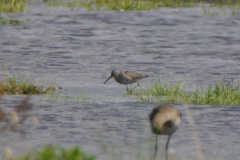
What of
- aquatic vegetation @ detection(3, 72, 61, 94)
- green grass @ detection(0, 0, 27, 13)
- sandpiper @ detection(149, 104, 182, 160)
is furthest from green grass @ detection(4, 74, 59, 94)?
green grass @ detection(0, 0, 27, 13)

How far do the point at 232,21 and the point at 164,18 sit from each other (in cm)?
223

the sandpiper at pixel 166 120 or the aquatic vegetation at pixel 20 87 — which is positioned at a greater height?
the sandpiper at pixel 166 120

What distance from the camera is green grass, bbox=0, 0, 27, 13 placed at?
1652 centimetres

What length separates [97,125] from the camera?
596 centimetres

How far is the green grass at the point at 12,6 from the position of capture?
16.5m

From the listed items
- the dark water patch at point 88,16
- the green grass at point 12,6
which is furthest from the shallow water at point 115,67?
the green grass at point 12,6

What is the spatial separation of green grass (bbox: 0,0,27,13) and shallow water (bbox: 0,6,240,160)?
1.38ft

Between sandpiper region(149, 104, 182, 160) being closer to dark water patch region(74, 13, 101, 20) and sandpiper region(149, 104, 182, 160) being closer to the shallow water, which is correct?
the shallow water

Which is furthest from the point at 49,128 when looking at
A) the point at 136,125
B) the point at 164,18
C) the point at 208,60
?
the point at 164,18

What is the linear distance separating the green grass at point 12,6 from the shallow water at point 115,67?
0.42 metres

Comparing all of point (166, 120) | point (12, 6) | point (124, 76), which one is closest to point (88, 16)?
point (12, 6)

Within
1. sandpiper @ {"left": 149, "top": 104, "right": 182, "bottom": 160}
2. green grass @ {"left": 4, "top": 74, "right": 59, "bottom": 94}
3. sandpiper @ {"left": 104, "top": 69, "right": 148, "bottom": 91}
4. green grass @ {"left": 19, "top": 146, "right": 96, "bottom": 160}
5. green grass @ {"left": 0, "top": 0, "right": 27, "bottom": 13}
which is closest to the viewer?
green grass @ {"left": 19, "top": 146, "right": 96, "bottom": 160}

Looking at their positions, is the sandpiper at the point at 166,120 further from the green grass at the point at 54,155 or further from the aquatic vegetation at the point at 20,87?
the aquatic vegetation at the point at 20,87

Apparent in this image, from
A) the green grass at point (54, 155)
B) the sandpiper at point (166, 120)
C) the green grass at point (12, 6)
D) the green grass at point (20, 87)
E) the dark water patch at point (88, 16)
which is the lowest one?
the green grass at point (20, 87)
